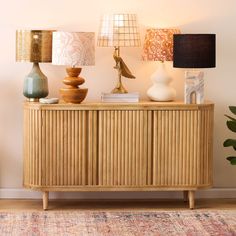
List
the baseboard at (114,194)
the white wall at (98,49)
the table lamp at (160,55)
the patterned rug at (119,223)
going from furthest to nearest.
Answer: the baseboard at (114,194)
the white wall at (98,49)
the table lamp at (160,55)
the patterned rug at (119,223)

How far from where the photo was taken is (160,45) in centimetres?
477

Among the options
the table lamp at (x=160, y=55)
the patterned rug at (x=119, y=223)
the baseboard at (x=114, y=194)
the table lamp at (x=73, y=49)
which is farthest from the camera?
the baseboard at (x=114, y=194)

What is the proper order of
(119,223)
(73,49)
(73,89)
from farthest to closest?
(73,89) → (73,49) → (119,223)

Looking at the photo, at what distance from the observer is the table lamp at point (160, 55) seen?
4770 mm

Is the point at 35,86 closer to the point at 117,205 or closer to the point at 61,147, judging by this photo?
the point at 61,147

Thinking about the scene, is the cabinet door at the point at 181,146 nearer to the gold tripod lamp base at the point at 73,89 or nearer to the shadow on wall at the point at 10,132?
the gold tripod lamp base at the point at 73,89

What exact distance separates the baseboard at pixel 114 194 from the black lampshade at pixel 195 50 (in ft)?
3.19

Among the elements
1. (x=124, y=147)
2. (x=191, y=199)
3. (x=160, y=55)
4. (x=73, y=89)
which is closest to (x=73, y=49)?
(x=73, y=89)

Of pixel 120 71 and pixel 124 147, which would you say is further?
pixel 120 71

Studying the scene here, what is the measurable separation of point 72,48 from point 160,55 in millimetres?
590

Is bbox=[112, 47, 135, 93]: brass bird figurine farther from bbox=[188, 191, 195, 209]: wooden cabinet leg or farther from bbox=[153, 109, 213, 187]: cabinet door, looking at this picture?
bbox=[188, 191, 195, 209]: wooden cabinet leg

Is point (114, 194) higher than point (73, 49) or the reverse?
the reverse

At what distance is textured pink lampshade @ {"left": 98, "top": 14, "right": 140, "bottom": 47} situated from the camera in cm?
471

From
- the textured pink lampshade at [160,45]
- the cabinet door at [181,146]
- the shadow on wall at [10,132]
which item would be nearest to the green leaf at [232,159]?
the cabinet door at [181,146]
